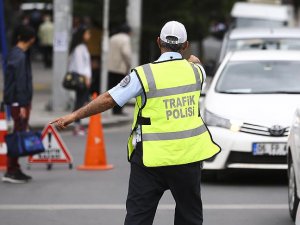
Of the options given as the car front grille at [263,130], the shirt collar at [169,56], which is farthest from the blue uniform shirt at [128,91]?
the car front grille at [263,130]

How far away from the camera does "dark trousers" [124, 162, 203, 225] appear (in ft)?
21.9

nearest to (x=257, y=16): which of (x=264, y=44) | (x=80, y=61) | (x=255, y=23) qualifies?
(x=255, y=23)

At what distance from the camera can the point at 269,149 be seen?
441 inches

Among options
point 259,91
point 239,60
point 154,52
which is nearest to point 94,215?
point 259,91

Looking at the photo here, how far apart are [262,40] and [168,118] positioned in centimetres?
1104

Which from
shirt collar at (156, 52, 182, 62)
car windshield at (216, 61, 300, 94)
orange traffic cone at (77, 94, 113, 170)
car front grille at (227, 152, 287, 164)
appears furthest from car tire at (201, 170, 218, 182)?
shirt collar at (156, 52, 182, 62)

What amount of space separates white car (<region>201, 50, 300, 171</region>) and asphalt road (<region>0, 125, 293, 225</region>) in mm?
344

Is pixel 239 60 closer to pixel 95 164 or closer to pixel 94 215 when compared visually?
pixel 95 164

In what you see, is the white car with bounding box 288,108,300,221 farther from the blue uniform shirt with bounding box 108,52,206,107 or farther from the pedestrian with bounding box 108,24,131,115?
the pedestrian with bounding box 108,24,131,115

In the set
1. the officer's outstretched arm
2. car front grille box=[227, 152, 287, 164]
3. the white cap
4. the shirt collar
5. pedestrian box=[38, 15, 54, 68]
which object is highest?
the white cap

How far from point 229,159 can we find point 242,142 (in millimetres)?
267

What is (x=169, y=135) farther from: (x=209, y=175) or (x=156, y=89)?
(x=209, y=175)

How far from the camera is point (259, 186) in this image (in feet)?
38.0

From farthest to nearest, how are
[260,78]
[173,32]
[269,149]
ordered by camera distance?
1. [260,78]
2. [269,149]
3. [173,32]
